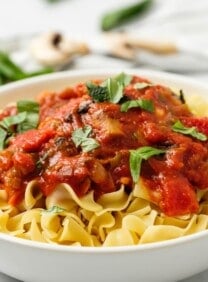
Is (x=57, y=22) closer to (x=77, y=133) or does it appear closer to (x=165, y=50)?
(x=165, y=50)

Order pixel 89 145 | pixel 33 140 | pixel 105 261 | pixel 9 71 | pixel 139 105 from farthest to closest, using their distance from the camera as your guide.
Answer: pixel 9 71 → pixel 139 105 → pixel 33 140 → pixel 89 145 → pixel 105 261

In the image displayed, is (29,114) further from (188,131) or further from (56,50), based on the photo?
(56,50)

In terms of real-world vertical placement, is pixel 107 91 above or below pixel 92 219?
above

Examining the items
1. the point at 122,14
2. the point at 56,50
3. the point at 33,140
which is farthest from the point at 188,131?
the point at 122,14

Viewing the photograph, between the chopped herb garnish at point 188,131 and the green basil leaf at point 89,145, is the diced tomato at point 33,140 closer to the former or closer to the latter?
the green basil leaf at point 89,145

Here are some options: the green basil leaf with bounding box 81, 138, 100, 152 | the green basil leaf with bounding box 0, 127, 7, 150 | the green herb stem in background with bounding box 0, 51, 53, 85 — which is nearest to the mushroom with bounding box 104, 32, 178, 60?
the green herb stem in background with bounding box 0, 51, 53, 85

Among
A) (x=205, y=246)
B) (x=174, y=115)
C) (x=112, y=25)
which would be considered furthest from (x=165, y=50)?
(x=205, y=246)

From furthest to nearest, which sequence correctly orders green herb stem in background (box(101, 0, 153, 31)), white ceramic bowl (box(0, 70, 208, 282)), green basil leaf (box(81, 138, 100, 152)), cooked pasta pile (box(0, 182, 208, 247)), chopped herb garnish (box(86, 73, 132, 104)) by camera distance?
1. green herb stem in background (box(101, 0, 153, 31))
2. chopped herb garnish (box(86, 73, 132, 104))
3. green basil leaf (box(81, 138, 100, 152))
4. cooked pasta pile (box(0, 182, 208, 247))
5. white ceramic bowl (box(0, 70, 208, 282))

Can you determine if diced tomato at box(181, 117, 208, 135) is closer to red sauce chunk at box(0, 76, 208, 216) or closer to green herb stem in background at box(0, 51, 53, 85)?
red sauce chunk at box(0, 76, 208, 216)
